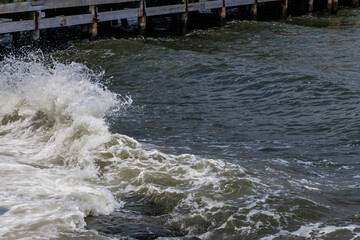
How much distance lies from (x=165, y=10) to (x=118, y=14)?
1998 millimetres

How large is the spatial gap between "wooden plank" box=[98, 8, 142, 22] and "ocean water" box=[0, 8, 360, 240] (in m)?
1.65

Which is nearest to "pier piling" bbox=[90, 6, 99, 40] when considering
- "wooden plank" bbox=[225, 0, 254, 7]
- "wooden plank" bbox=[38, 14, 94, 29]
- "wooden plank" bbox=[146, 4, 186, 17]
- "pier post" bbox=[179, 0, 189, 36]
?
"wooden plank" bbox=[38, 14, 94, 29]

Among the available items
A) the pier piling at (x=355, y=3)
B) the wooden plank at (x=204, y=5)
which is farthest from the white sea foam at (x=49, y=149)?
the pier piling at (x=355, y=3)

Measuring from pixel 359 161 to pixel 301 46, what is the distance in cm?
979

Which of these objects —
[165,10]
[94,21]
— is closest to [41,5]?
[94,21]

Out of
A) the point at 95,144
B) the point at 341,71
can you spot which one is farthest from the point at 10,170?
the point at 341,71

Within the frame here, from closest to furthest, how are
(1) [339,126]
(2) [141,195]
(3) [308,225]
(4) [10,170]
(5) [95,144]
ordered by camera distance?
(3) [308,225], (2) [141,195], (4) [10,170], (5) [95,144], (1) [339,126]

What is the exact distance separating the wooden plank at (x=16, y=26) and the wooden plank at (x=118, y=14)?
2.39 metres

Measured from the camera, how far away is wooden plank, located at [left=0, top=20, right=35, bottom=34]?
15141mm

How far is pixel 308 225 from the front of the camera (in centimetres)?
580

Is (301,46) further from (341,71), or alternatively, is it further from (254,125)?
(254,125)

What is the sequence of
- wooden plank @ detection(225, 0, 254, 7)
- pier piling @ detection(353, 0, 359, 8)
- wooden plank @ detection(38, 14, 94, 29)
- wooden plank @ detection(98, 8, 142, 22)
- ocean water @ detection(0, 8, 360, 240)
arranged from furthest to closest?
pier piling @ detection(353, 0, 359, 8)
wooden plank @ detection(225, 0, 254, 7)
wooden plank @ detection(98, 8, 142, 22)
wooden plank @ detection(38, 14, 94, 29)
ocean water @ detection(0, 8, 360, 240)

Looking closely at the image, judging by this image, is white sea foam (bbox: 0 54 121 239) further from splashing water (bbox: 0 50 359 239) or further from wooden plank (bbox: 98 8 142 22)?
wooden plank (bbox: 98 8 142 22)

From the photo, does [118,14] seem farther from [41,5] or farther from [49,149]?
[49,149]
